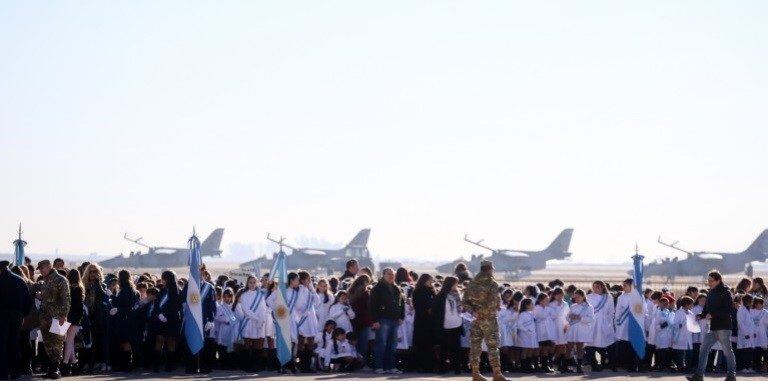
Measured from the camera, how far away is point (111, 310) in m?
17.8

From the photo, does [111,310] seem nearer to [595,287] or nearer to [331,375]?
[331,375]

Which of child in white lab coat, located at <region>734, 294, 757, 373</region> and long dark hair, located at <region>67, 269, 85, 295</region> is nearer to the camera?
long dark hair, located at <region>67, 269, 85, 295</region>

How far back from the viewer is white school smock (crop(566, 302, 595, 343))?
19.4 metres

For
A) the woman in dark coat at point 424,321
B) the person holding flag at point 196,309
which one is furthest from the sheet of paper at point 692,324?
the person holding flag at point 196,309

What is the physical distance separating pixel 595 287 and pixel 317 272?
7379 cm

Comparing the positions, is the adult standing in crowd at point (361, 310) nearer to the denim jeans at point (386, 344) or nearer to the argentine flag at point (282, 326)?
the denim jeans at point (386, 344)

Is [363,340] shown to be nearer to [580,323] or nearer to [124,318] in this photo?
[580,323]

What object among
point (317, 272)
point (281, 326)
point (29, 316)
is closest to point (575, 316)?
point (281, 326)

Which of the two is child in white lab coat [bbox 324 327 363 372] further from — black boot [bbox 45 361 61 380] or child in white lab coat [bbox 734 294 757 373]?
child in white lab coat [bbox 734 294 757 373]

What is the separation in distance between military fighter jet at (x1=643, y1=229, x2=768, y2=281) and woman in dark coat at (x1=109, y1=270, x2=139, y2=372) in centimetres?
6652

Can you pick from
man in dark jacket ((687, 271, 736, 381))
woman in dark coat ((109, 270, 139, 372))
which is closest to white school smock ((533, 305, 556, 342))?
man in dark jacket ((687, 271, 736, 381))

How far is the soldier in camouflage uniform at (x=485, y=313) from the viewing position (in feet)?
50.8

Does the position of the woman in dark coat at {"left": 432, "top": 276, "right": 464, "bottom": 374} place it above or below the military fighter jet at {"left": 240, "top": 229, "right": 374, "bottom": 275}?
below

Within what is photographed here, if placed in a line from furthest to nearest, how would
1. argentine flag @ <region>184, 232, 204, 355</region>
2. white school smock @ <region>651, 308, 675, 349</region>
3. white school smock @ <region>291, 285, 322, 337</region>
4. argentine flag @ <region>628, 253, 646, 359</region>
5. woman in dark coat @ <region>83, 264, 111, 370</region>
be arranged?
white school smock @ <region>651, 308, 675, 349</region>, argentine flag @ <region>628, 253, 646, 359</region>, white school smock @ <region>291, 285, 322, 337</region>, argentine flag @ <region>184, 232, 204, 355</region>, woman in dark coat @ <region>83, 264, 111, 370</region>
